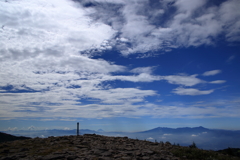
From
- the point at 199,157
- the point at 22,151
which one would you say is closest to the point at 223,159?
the point at 199,157

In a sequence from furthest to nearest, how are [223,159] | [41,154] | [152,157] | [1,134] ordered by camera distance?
1. [1,134]
2. [223,159]
3. [41,154]
4. [152,157]

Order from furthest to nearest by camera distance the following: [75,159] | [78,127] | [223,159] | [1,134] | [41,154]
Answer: [1,134]
[78,127]
[223,159]
[41,154]
[75,159]

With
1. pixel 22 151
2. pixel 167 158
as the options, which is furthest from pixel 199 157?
pixel 22 151

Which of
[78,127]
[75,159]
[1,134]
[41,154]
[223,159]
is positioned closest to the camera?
[75,159]

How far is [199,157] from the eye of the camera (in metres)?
13.7

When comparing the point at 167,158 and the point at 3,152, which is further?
the point at 3,152

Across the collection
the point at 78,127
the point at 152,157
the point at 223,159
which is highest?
the point at 78,127

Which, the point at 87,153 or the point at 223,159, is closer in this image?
the point at 87,153

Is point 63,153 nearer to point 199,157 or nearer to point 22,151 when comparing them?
point 22,151

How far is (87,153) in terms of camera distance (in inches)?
497

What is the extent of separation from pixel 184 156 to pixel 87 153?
7814 mm

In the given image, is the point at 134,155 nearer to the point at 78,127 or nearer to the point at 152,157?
the point at 152,157

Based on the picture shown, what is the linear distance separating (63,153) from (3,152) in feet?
20.2

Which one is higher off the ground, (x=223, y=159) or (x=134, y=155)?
(x=134, y=155)
